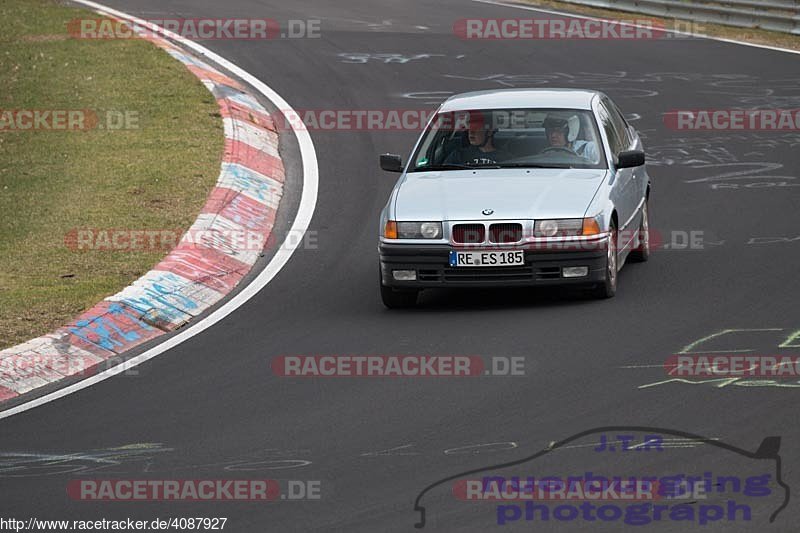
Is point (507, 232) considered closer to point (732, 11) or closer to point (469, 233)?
point (469, 233)

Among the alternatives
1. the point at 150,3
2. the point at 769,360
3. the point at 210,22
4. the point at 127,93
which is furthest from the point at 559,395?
the point at 150,3

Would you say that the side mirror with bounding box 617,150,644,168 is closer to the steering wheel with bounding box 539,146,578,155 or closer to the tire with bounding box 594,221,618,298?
the steering wheel with bounding box 539,146,578,155

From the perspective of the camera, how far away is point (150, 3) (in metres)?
30.4

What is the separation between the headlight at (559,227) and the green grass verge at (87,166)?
3.69 meters

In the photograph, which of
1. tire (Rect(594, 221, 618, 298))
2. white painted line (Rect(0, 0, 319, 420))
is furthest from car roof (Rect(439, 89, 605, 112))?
white painted line (Rect(0, 0, 319, 420))

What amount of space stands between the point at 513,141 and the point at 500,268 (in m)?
1.63

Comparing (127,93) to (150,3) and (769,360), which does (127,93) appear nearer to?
(150,3)

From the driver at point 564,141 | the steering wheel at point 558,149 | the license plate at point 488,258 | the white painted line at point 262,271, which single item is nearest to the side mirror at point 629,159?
the driver at point 564,141

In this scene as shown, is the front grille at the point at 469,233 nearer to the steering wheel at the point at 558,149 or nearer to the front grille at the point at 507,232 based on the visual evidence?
the front grille at the point at 507,232

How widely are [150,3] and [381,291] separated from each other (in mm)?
20366

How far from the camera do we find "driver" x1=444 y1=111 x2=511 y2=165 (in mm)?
12258

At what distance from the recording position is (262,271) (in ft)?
43.4

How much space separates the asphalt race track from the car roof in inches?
63.8

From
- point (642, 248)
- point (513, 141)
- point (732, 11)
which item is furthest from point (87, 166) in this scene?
point (732, 11)
